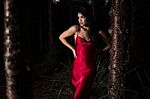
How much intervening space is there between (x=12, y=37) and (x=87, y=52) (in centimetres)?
262

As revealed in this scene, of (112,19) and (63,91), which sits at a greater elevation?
(112,19)

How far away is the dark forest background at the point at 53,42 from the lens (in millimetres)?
3334

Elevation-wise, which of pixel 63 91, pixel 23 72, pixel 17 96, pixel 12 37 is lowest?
pixel 63 91

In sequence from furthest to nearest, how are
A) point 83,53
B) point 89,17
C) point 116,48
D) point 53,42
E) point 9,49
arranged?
point 53,42 < point 83,53 < point 89,17 < point 116,48 < point 9,49

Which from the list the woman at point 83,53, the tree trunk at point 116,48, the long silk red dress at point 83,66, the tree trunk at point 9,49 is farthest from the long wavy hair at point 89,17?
the tree trunk at point 9,49

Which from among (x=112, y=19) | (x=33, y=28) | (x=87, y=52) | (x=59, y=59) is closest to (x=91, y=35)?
(x=87, y=52)

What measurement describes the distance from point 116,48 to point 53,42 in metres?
6.64

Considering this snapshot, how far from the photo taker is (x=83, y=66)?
19.2ft

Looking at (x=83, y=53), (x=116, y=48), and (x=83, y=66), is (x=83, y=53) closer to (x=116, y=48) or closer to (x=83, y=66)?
(x=83, y=66)

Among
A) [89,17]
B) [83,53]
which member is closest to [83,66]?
[83,53]

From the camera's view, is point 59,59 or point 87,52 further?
point 59,59

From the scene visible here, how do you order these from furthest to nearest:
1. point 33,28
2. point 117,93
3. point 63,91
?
1. point 33,28
2. point 63,91
3. point 117,93

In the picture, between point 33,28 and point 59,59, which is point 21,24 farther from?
point 33,28

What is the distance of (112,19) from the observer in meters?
5.33
